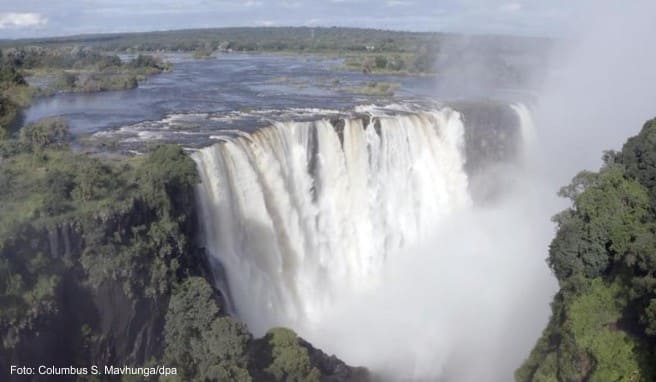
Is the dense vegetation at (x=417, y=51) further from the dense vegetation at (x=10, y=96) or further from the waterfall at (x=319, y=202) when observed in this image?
the dense vegetation at (x=10, y=96)

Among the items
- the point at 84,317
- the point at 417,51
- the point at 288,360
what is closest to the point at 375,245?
the point at 288,360

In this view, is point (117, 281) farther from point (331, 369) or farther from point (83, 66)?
point (83, 66)

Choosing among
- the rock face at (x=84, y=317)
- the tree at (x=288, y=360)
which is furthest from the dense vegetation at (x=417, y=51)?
the rock face at (x=84, y=317)

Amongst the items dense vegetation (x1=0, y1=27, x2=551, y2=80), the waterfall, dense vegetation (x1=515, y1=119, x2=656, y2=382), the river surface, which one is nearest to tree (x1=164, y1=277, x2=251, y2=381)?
the waterfall

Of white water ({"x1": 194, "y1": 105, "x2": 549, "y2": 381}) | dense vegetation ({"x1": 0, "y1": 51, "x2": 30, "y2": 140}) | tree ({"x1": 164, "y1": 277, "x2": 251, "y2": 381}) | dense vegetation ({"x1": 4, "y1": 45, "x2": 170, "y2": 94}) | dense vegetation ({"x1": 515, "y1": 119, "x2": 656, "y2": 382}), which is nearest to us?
tree ({"x1": 164, "y1": 277, "x2": 251, "y2": 381})

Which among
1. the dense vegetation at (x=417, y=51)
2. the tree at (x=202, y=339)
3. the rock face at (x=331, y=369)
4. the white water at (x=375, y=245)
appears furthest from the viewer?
the dense vegetation at (x=417, y=51)

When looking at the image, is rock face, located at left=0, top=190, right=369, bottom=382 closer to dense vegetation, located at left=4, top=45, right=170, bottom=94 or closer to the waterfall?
the waterfall

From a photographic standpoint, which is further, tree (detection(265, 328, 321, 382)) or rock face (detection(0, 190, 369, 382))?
tree (detection(265, 328, 321, 382))
